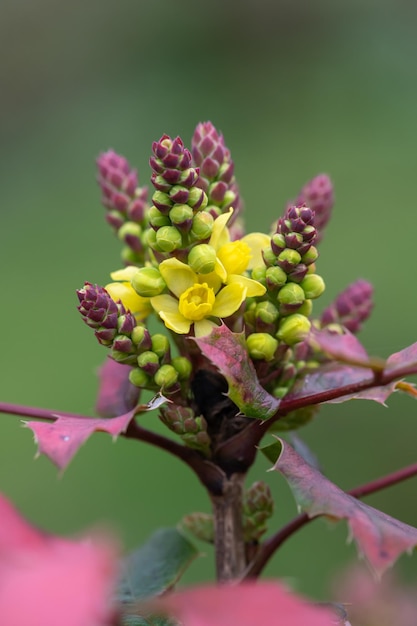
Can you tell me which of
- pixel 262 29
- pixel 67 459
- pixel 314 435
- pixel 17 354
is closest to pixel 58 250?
pixel 17 354

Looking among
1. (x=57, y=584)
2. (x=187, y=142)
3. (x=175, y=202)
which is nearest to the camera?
(x=57, y=584)

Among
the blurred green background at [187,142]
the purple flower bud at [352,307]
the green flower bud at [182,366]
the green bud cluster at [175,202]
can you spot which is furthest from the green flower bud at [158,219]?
the blurred green background at [187,142]

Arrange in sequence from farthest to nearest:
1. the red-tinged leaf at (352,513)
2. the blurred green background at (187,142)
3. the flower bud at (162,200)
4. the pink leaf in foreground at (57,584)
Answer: the blurred green background at (187,142) → the flower bud at (162,200) → the red-tinged leaf at (352,513) → the pink leaf in foreground at (57,584)

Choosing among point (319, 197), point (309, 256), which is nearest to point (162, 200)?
point (309, 256)

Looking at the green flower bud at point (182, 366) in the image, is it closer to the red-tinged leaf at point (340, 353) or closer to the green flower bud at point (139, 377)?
the green flower bud at point (139, 377)

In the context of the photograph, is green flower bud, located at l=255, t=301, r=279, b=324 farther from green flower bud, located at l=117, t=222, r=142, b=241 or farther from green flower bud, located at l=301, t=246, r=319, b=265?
green flower bud, located at l=117, t=222, r=142, b=241

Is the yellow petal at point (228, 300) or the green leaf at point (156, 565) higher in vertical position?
the yellow petal at point (228, 300)

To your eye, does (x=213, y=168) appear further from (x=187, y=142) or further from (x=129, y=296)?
(x=187, y=142)
